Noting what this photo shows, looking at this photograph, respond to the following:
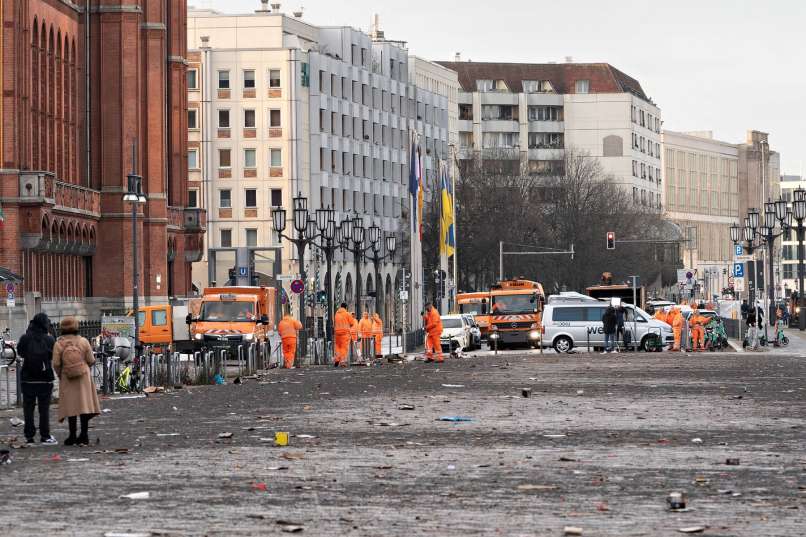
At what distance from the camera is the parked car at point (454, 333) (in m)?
73.7

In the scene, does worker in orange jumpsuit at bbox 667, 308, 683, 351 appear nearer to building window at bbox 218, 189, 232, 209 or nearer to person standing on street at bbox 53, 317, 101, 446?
person standing on street at bbox 53, 317, 101, 446

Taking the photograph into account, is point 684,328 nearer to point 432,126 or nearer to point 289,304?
point 289,304

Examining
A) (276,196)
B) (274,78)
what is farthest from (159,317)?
(274,78)

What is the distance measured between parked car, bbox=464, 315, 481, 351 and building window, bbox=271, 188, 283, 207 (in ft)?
163

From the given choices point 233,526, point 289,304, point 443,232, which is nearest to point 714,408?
point 233,526

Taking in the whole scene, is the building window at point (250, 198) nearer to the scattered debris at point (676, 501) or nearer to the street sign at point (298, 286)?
the street sign at point (298, 286)

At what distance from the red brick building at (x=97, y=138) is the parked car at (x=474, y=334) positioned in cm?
1459

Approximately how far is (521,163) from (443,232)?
64.3 metres

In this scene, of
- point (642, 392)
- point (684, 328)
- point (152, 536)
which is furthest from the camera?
point (684, 328)

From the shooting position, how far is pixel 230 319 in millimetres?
62438

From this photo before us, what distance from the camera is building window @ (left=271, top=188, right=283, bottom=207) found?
426 ft

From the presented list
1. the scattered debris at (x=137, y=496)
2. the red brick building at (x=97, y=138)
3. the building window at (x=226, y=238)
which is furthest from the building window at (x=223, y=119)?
the scattered debris at (x=137, y=496)

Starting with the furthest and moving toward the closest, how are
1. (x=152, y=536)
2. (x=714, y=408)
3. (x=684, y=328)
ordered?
1. (x=684, y=328)
2. (x=714, y=408)
3. (x=152, y=536)

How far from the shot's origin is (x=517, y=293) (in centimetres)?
7431
